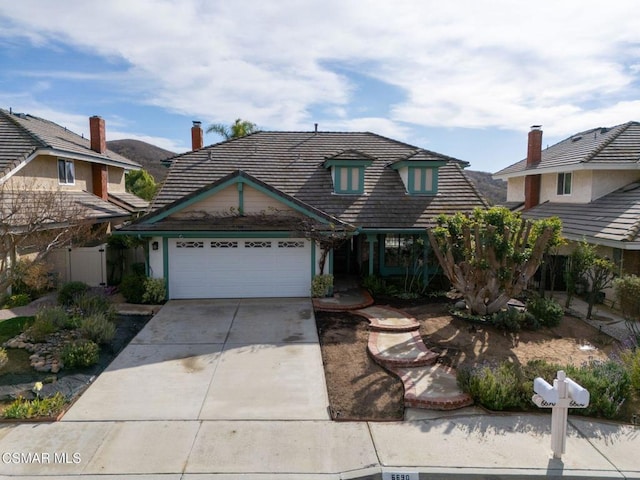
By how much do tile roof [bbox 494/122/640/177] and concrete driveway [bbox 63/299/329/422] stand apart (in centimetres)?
1383

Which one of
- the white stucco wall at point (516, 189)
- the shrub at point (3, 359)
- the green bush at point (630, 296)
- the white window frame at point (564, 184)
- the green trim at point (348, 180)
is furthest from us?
the white stucco wall at point (516, 189)

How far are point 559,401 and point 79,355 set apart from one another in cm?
897

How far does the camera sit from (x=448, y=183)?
18.6 metres

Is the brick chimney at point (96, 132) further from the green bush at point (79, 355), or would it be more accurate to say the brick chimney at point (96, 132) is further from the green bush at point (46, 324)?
the green bush at point (79, 355)

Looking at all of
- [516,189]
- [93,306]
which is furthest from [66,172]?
[516,189]

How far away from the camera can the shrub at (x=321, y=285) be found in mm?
14773

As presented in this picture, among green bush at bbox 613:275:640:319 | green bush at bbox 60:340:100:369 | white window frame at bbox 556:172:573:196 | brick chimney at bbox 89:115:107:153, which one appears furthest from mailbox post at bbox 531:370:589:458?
brick chimney at bbox 89:115:107:153

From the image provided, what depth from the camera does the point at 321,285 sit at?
48.5ft

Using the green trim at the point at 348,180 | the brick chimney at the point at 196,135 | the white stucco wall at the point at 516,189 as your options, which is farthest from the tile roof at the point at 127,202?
the white stucco wall at the point at 516,189

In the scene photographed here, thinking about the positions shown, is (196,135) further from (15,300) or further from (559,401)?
(559,401)

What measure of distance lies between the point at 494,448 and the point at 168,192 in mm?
14124

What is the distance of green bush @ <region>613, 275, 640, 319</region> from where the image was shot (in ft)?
35.8

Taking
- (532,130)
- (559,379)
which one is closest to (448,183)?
(532,130)

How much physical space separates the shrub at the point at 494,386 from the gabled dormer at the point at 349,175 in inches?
414
